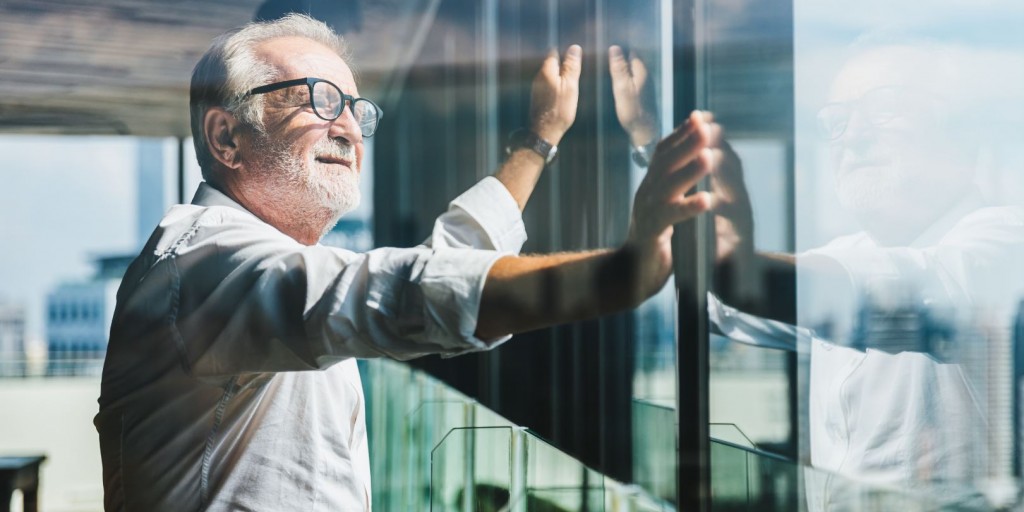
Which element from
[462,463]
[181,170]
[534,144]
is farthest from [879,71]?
[462,463]

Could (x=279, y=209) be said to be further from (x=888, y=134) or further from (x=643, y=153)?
(x=888, y=134)

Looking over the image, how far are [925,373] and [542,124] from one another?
33.7 inches

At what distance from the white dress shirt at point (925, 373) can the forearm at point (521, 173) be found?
581 mm

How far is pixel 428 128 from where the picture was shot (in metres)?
3.03

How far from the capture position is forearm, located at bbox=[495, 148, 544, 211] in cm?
175

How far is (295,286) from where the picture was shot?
1158mm

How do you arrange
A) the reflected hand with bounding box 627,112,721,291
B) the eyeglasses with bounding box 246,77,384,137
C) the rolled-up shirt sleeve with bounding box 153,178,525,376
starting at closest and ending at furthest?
the reflected hand with bounding box 627,112,721,291 → the rolled-up shirt sleeve with bounding box 153,178,525,376 → the eyeglasses with bounding box 246,77,384,137

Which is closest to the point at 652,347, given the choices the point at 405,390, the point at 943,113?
the point at 943,113

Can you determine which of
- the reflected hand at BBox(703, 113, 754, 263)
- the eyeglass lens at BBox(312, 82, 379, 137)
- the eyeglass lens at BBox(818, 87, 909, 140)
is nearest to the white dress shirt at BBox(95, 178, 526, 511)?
the eyeglass lens at BBox(312, 82, 379, 137)

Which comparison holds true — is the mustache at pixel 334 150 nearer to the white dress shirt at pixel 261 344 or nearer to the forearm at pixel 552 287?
the white dress shirt at pixel 261 344

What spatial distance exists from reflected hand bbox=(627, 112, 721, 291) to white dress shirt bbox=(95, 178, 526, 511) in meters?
0.17

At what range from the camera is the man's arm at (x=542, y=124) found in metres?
1.77

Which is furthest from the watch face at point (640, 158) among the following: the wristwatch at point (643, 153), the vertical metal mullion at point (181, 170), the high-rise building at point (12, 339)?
the high-rise building at point (12, 339)

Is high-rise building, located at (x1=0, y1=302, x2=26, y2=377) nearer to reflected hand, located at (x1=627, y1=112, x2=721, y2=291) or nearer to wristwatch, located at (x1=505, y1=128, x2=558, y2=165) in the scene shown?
wristwatch, located at (x1=505, y1=128, x2=558, y2=165)
